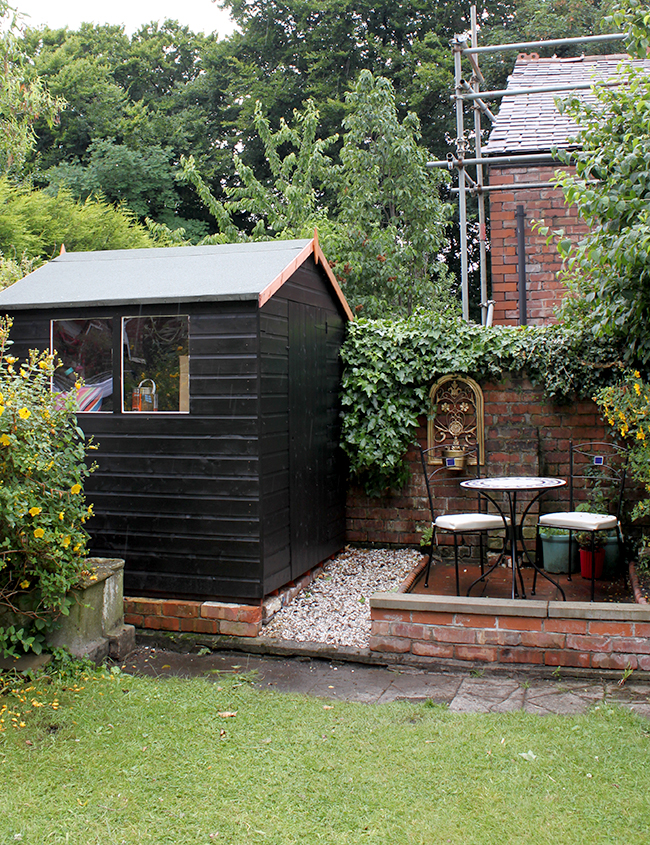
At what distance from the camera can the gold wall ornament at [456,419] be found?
23.2 feet

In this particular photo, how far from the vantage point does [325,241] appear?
11.0 meters

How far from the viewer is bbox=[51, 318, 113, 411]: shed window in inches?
220

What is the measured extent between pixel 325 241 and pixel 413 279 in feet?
5.91

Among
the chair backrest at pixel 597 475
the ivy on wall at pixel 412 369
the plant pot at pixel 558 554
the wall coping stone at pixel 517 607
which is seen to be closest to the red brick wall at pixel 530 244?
the ivy on wall at pixel 412 369

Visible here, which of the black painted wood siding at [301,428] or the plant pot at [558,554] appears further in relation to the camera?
the plant pot at [558,554]

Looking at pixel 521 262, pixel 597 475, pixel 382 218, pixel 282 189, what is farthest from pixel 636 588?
pixel 282 189

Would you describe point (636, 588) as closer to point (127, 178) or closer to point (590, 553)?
point (590, 553)

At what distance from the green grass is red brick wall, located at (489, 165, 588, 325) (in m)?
6.19

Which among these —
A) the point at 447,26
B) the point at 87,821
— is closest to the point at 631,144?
the point at 87,821

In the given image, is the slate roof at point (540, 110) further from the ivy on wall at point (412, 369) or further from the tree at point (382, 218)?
the ivy on wall at point (412, 369)

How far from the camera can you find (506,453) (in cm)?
705

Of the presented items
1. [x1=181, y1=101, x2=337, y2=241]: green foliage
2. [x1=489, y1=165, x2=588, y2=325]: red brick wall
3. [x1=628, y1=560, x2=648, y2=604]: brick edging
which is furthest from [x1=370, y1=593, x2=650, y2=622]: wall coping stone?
[x1=181, y1=101, x2=337, y2=241]: green foliage

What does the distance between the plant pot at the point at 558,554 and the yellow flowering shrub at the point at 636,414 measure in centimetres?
97

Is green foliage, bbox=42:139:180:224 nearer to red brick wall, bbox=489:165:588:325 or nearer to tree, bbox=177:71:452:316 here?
tree, bbox=177:71:452:316
